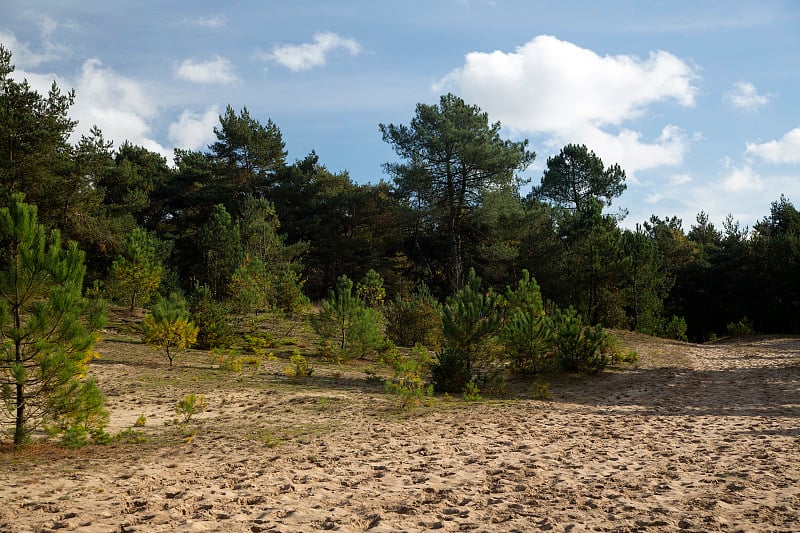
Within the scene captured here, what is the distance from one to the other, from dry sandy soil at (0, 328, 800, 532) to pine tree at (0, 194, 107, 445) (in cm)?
50

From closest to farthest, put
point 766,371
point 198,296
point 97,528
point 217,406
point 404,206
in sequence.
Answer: point 97,528, point 217,406, point 766,371, point 198,296, point 404,206

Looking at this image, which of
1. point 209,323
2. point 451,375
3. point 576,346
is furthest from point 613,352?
point 209,323

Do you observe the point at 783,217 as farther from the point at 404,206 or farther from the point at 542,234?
the point at 404,206

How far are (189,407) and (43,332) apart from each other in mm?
2189

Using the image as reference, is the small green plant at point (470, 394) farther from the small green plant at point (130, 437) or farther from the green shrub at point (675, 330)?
the green shrub at point (675, 330)

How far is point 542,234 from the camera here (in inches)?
1439

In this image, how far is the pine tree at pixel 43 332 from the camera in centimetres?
620

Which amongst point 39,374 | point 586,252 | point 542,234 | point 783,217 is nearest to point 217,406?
point 39,374

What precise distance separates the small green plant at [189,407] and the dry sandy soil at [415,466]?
0.46 feet

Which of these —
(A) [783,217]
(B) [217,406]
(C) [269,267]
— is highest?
(A) [783,217]

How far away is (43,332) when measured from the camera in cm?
627

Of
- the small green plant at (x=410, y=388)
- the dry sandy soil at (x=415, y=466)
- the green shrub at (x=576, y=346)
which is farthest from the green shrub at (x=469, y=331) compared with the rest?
the green shrub at (x=576, y=346)

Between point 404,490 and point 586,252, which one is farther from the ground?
point 586,252

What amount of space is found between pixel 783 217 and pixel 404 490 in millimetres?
50524
